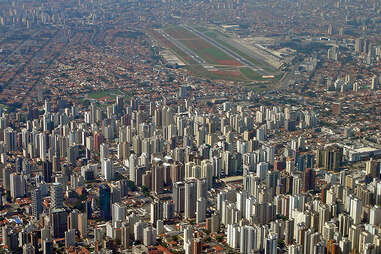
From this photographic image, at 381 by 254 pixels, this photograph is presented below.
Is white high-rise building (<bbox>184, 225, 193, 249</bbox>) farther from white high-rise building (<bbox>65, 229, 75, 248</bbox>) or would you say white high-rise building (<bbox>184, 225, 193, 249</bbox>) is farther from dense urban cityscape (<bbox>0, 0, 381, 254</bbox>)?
white high-rise building (<bbox>65, 229, 75, 248</bbox>)

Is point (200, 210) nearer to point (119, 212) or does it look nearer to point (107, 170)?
point (119, 212)

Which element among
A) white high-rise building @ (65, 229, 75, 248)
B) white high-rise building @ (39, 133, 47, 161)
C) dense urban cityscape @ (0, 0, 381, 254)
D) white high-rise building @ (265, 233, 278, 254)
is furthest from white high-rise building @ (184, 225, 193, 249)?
white high-rise building @ (39, 133, 47, 161)

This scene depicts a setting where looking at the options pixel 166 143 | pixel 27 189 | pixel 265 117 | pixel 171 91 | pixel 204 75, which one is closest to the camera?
pixel 27 189

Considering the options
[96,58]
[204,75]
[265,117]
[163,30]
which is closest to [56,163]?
[265,117]

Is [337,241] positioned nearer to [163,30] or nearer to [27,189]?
[27,189]

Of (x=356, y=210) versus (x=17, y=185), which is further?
(x=17, y=185)

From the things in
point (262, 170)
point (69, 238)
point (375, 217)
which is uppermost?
point (262, 170)

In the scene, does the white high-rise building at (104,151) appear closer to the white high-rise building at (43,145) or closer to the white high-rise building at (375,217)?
the white high-rise building at (43,145)

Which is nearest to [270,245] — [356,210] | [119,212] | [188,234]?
[188,234]

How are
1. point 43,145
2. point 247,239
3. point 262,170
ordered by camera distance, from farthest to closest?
point 43,145 → point 262,170 → point 247,239
